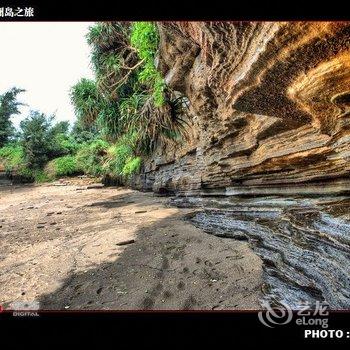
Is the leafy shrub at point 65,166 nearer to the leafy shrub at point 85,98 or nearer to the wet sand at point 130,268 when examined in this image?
the leafy shrub at point 85,98

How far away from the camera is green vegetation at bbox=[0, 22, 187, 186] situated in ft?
27.4

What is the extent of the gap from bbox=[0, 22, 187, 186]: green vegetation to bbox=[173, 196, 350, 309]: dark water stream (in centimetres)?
533

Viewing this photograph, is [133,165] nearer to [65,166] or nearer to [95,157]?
[95,157]

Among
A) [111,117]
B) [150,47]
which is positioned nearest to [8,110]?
[111,117]

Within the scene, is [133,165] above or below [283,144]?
below

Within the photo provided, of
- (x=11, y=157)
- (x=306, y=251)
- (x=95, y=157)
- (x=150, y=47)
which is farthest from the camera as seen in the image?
(x=11, y=157)

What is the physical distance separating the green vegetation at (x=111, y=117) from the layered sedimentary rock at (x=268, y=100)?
1946mm

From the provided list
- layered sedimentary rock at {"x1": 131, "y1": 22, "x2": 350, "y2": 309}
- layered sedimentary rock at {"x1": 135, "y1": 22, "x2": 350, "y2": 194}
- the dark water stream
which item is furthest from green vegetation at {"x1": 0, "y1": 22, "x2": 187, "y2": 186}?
the dark water stream

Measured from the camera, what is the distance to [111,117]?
11.9 meters

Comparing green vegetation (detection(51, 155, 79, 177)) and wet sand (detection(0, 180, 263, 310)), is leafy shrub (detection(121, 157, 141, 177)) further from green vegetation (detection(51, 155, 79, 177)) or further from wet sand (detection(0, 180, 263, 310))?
green vegetation (detection(51, 155, 79, 177))

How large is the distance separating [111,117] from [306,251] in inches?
417
